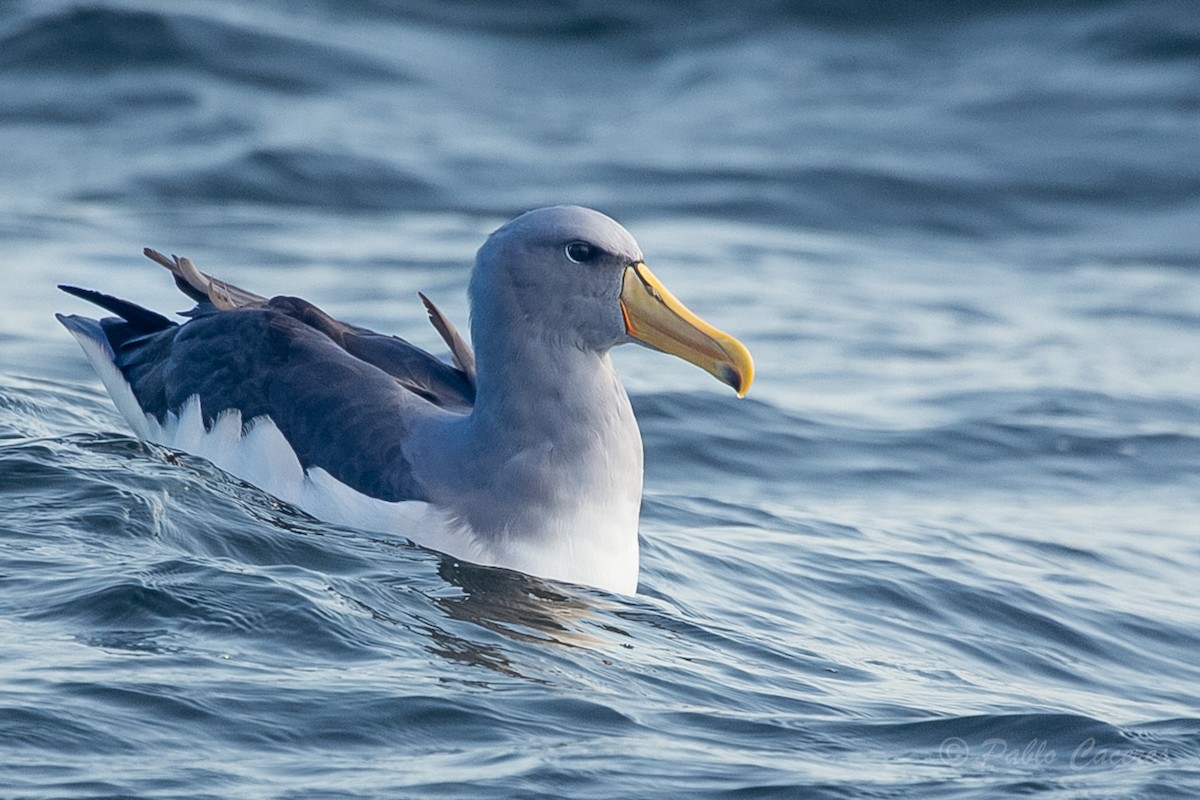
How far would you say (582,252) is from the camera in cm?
691

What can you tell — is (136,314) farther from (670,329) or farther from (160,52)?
(160,52)

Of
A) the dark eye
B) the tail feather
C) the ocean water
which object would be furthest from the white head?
the tail feather

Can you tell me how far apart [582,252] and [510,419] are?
25.7 inches

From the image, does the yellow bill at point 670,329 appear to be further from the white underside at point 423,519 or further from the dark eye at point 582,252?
the white underside at point 423,519

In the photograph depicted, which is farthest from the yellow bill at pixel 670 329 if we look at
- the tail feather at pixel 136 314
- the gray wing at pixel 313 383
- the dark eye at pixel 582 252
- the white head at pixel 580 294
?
the tail feather at pixel 136 314

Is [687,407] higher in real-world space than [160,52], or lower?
lower

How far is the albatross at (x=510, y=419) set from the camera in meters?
6.72

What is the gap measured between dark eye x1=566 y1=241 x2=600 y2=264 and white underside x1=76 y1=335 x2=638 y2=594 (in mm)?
889

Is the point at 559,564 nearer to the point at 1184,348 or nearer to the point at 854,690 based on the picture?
the point at 854,690

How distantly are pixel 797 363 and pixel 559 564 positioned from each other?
6171 millimetres

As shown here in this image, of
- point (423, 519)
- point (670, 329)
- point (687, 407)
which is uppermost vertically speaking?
point (670, 329)

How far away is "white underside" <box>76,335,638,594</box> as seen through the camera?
22.0 ft

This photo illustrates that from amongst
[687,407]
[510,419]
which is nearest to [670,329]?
[510,419]

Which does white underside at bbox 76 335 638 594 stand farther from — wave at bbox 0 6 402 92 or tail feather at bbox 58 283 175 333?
wave at bbox 0 6 402 92
